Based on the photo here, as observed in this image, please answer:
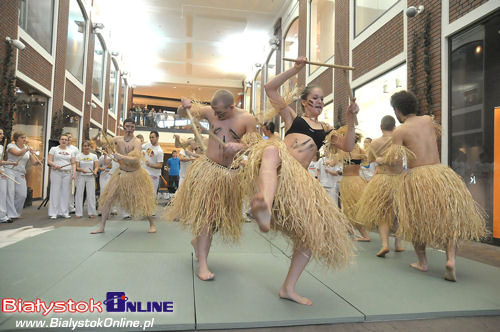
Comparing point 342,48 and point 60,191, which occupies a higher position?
point 342,48

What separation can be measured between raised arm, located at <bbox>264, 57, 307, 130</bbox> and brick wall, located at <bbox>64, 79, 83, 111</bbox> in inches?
391

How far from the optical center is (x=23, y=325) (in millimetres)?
1576

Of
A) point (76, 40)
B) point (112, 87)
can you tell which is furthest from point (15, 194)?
point (112, 87)

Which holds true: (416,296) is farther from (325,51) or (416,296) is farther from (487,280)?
(325,51)

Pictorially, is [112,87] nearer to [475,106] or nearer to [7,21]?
[7,21]

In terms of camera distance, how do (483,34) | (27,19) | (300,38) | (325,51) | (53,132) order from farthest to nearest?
(300,38)
(325,51)
(53,132)
(27,19)
(483,34)

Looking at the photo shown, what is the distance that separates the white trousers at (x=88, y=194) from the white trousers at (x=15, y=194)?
87 cm

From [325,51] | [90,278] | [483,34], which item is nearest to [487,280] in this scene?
[90,278]

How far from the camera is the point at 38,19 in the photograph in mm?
8125

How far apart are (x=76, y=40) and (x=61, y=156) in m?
7.01

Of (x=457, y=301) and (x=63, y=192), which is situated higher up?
(x=63, y=192)

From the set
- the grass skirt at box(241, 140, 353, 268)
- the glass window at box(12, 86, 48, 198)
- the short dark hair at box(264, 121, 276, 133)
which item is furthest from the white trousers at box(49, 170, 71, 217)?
the grass skirt at box(241, 140, 353, 268)

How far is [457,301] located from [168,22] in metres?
15.0

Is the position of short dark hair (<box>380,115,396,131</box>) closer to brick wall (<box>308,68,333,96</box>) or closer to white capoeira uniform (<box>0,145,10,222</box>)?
brick wall (<box>308,68,333,96</box>)
